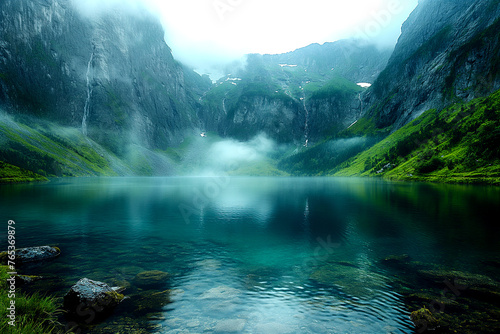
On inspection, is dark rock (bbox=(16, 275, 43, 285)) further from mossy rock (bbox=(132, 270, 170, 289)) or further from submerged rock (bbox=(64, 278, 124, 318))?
mossy rock (bbox=(132, 270, 170, 289))

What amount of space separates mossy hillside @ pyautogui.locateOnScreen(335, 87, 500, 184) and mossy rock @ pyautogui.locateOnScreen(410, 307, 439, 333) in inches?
4790

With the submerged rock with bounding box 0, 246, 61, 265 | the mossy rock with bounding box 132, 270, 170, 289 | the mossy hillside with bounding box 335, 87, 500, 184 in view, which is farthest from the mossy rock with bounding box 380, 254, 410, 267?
the mossy hillside with bounding box 335, 87, 500, 184

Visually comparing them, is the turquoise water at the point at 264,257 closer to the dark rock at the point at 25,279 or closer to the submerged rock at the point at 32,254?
the dark rock at the point at 25,279

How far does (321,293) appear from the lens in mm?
18375

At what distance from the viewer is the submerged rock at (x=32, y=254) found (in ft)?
76.1

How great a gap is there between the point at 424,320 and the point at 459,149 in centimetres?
16333

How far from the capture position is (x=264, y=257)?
2692 cm

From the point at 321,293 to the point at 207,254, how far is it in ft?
44.5

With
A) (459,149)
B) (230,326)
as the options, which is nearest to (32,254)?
(230,326)

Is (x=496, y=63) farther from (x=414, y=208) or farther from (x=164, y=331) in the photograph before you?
(x=164, y=331)

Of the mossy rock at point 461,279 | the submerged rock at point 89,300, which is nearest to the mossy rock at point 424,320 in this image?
the mossy rock at point 461,279

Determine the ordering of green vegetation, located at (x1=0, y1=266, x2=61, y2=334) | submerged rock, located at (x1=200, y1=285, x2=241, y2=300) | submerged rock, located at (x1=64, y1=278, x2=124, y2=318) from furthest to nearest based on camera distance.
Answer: submerged rock, located at (x1=200, y1=285, x2=241, y2=300)
submerged rock, located at (x1=64, y1=278, x2=124, y2=318)
green vegetation, located at (x1=0, y1=266, x2=61, y2=334)

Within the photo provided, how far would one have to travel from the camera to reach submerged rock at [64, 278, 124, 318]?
1469 centimetres

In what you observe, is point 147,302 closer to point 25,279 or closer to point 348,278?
point 25,279
